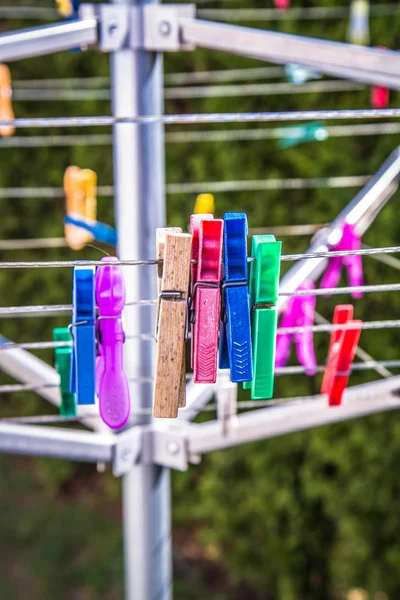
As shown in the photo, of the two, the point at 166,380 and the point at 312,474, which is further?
the point at 312,474

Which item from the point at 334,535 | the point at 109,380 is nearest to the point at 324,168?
the point at 334,535

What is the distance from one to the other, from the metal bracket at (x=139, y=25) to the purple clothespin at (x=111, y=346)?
A: 1.79 feet

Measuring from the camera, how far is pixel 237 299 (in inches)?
38.0

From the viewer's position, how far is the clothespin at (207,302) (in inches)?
36.4

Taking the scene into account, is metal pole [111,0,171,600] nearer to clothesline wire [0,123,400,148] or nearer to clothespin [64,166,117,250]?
clothespin [64,166,117,250]

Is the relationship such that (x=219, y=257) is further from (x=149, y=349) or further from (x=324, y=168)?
(x=324, y=168)

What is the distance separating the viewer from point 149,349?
1.60 meters

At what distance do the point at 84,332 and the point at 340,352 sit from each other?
49 cm

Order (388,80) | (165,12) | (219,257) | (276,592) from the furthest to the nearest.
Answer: (276,592) → (165,12) → (388,80) → (219,257)

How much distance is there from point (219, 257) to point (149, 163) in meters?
0.61

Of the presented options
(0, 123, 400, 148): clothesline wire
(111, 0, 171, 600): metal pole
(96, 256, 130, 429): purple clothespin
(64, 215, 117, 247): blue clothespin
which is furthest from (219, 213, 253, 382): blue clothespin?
(0, 123, 400, 148): clothesline wire

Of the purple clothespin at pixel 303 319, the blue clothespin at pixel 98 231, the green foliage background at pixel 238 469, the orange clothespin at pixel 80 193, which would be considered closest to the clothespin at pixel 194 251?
the purple clothespin at pixel 303 319

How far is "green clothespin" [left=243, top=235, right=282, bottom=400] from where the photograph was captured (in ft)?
3.19

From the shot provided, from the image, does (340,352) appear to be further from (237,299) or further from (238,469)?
(238,469)
